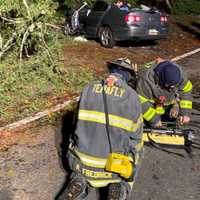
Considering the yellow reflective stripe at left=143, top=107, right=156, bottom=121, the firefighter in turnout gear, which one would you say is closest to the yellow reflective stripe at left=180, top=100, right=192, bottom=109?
the firefighter in turnout gear

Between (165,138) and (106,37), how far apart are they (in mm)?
8246

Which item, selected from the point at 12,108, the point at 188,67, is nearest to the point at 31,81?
the point at 12,108

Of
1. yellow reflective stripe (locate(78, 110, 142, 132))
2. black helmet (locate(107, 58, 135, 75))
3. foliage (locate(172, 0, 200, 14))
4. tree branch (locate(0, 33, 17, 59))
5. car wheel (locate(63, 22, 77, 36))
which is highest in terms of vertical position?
black helmet (locate(107, 58, 135, 75))

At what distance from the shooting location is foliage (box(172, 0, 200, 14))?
23000 millimetres

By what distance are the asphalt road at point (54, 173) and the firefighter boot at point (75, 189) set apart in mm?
552

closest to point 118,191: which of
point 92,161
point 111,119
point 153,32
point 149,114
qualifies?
point 92,161

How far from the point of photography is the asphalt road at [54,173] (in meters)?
5.54

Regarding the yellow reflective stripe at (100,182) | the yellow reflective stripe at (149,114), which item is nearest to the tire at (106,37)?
the yellow reflective stripe at (149,114)

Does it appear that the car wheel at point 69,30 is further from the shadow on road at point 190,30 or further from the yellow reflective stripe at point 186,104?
the yellow reflective stripe at point 186,104

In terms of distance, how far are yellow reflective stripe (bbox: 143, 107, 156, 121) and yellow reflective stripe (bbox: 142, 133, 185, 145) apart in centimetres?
33

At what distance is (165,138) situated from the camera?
6.70 metres

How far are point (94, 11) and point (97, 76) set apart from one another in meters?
4.89

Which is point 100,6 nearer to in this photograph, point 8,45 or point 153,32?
point 153,32

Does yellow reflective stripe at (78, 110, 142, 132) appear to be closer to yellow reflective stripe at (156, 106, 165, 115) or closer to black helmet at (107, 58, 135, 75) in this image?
black helmet at (107, 58, 135, 75)
